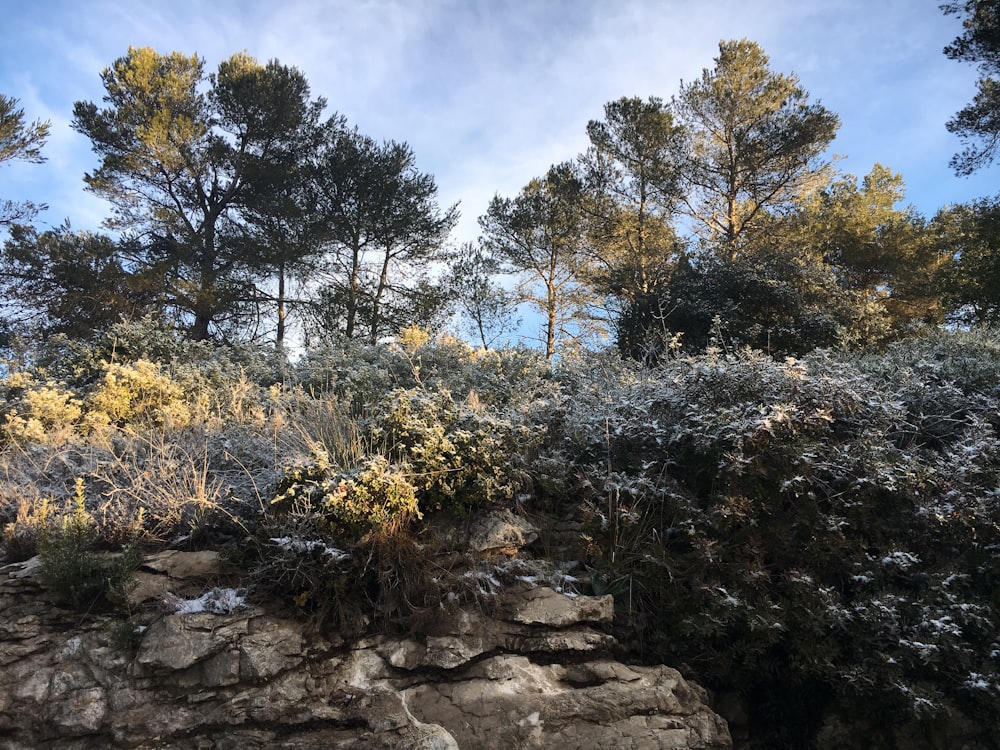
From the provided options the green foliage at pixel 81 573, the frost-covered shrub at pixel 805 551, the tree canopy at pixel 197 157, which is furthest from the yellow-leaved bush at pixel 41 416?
the tree canopy at pixel 197 157

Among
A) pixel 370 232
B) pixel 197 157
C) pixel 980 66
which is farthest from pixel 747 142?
pixel 197 157

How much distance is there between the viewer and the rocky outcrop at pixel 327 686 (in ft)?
9.11

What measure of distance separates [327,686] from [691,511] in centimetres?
234

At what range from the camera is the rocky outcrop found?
278 centimetres

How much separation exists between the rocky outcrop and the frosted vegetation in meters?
0.23

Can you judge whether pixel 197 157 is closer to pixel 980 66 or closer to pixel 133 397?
pixel 133 397

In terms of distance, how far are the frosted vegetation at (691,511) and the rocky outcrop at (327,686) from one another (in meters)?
0.23

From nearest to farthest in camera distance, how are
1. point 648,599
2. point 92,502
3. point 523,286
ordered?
point 648,599 < point 92,502 < point 523,286

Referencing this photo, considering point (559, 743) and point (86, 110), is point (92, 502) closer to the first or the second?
point (559, 743)

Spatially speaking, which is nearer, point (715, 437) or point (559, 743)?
point (559, 743)

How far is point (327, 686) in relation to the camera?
293 centimetres

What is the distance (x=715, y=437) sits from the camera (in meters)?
3.88

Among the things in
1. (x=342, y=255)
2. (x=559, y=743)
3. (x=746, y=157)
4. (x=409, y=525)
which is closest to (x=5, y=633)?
(x=409, y=525)

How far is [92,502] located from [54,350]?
7368 mm
